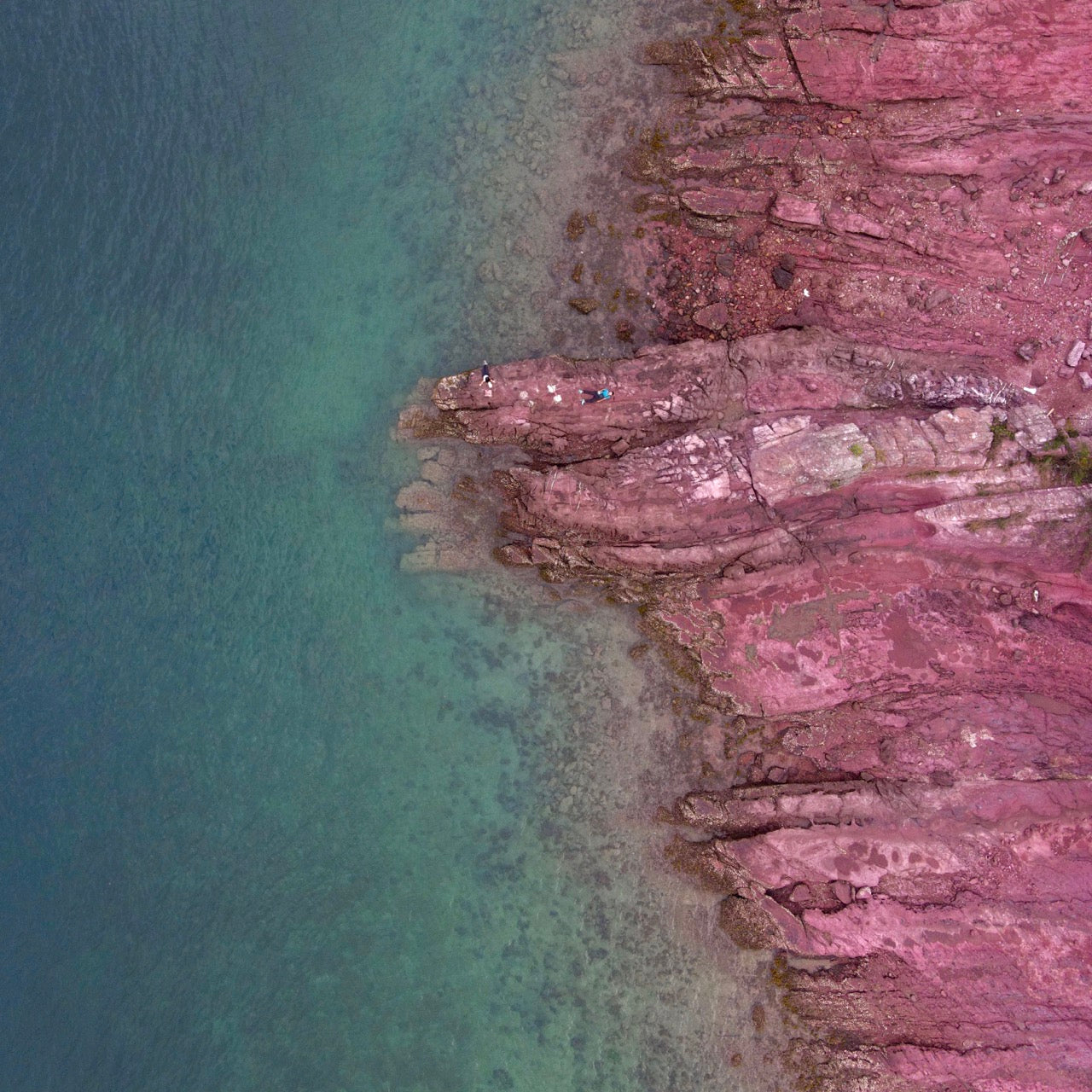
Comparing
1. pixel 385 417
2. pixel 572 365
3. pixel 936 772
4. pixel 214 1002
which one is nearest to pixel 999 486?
pixel 936 772

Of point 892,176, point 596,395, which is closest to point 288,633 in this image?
point 596,395

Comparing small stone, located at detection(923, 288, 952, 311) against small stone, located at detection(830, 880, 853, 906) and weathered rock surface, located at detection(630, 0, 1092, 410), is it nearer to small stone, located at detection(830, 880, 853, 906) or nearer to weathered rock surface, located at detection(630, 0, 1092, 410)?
weathered rock surface, located at detection(630, 0, 1092, 410)

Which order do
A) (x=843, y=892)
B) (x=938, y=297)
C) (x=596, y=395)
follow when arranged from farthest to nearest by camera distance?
(x=596, y=395), (x=938, y=297), (x=843, y=892)

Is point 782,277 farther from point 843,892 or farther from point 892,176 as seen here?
point 843,892

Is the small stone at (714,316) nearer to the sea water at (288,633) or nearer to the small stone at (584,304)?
the small stone at (584,304)

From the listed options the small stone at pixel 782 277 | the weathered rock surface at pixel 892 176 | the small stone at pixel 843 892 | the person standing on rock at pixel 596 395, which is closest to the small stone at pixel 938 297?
the weathered rock surface at pixel 892 176

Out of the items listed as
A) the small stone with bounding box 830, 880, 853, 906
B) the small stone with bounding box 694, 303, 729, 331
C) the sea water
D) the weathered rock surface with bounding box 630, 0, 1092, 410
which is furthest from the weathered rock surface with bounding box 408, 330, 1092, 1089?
the sea water

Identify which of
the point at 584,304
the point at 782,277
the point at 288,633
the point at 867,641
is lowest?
the point at 288,633
